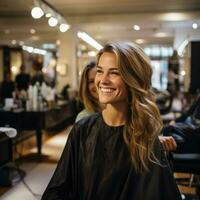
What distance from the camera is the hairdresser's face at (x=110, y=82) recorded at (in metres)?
1.24

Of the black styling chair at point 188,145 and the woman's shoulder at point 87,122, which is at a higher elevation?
the woman's shoulder at point 87,122

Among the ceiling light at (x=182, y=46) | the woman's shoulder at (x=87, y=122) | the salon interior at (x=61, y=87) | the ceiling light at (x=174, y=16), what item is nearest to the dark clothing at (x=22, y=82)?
the salon interior at (x=61, y=87)

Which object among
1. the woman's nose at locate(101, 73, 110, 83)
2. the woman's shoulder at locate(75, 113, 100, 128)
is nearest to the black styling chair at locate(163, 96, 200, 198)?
the woman's shoulder at locate(75, 113, 100, 128)

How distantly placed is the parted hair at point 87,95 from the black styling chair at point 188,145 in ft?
1.99

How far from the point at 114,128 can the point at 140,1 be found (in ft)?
22.0

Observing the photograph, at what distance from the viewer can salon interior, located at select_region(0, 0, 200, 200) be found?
378 centimetres

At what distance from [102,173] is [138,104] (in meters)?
0.28

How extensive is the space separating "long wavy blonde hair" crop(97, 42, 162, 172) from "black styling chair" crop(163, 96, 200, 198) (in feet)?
2.26

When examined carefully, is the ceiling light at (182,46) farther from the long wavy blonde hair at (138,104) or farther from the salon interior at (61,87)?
the long wavy blonde hair at (138,104)

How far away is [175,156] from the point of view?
2.67 m

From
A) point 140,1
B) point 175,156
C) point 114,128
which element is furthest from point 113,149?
point 140,1

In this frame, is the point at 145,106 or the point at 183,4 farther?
the point at 183,4

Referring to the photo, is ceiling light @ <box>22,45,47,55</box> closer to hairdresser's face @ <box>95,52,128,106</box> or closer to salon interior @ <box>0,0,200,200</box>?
salon interior @ <box>0,0,200,200</box>

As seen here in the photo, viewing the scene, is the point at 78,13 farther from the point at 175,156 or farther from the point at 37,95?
the point at 175,156
